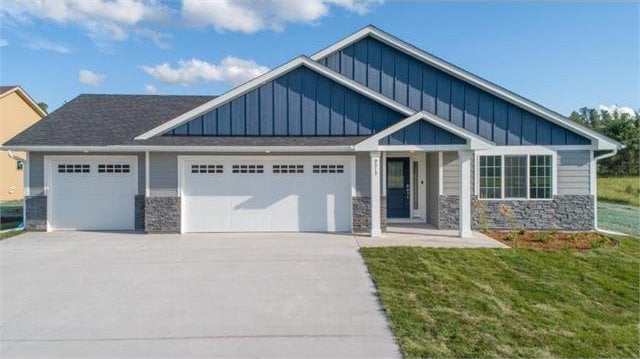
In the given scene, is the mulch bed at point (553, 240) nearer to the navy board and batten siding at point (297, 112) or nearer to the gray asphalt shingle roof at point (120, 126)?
the navy board and batten siding at point (297, 112)

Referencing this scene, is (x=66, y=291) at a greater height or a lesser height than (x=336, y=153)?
lesser

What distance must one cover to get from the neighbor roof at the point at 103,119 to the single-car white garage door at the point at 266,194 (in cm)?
269

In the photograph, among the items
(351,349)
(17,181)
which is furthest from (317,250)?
(17,181)

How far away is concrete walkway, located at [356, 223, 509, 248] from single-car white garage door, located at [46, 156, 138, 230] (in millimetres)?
7033

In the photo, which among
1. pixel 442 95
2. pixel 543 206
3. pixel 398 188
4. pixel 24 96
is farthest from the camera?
pixel 24 96

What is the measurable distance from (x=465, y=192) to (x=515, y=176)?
2806 mm

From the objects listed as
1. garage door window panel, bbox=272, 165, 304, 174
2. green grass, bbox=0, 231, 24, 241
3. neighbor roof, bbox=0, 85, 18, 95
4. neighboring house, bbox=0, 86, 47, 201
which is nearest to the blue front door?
garage door window panel, bbox=272, 165, 304, 174

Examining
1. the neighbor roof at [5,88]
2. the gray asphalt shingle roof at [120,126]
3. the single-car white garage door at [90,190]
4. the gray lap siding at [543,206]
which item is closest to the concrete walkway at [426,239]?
the gray lap siding at [543,206]

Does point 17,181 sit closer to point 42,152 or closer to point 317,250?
point 42,152

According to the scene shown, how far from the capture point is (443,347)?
454 cm

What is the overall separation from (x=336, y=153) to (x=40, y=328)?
8.10 meters

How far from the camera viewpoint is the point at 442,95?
12977 mm

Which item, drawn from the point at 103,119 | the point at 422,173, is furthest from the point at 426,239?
the point at 103,119

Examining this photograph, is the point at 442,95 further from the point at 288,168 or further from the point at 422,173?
the point at 288,168
